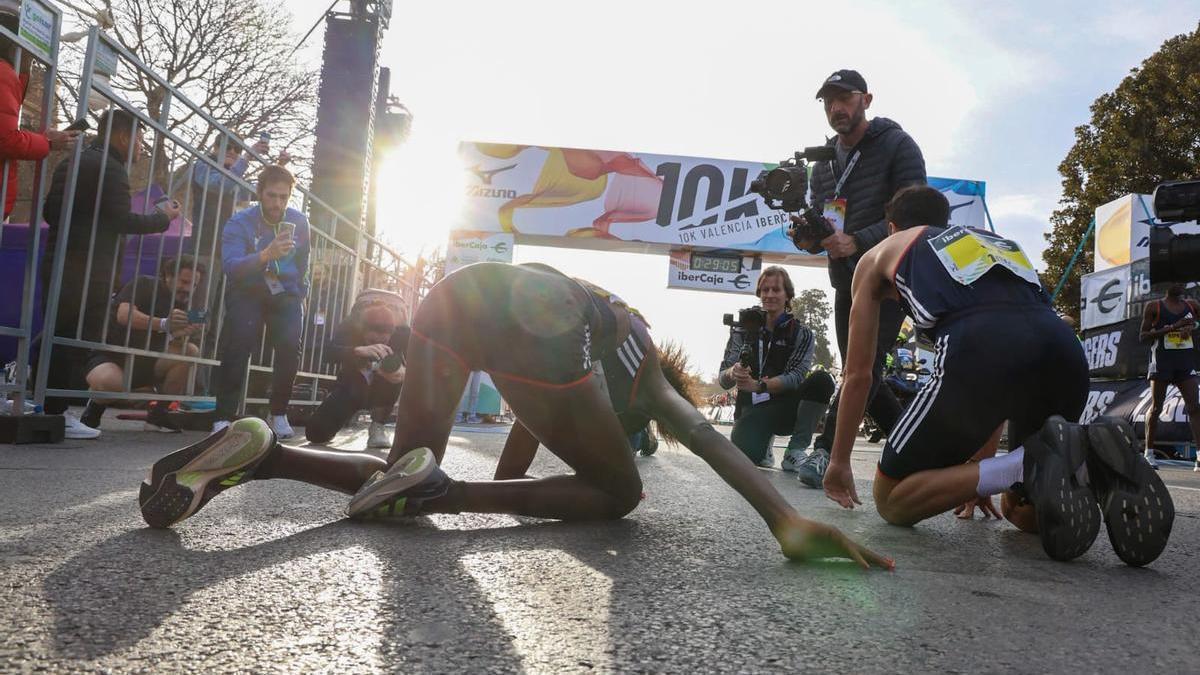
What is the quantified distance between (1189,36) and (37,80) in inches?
985

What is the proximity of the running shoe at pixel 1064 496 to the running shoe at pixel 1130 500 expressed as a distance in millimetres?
41

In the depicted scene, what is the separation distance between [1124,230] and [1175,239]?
41.1ft

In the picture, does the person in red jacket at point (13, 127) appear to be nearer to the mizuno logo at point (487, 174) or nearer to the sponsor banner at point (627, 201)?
the sponsor banner at point (627, 201)

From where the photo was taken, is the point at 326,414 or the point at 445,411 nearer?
the point at 445,411

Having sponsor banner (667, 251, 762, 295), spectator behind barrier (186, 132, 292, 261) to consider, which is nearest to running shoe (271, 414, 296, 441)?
spectator behind barrier (186, 132, 292, 261)

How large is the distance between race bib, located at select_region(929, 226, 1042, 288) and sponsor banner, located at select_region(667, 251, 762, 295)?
1530cm

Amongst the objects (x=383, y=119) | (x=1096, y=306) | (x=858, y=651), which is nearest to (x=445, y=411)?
(x=858, y=651)

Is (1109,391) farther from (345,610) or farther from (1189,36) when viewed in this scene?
(1189,36)

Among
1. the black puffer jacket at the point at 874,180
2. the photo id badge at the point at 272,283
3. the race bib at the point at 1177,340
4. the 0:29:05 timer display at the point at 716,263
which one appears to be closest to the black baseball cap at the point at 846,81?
the black puffer jacket at the point at 874,180

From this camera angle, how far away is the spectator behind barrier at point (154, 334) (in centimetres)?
541

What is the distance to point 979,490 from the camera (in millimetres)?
2600

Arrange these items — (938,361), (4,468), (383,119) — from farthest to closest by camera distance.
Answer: (383,119) < (4,468) < (938,361)

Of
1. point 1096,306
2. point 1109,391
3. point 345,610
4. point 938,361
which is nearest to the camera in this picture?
point 345,610

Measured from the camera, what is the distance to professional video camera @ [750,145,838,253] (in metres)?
3.96
